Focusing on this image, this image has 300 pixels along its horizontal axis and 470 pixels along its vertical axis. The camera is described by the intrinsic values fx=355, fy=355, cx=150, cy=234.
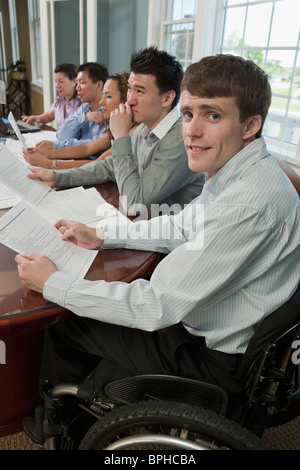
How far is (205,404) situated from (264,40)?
2.27 m

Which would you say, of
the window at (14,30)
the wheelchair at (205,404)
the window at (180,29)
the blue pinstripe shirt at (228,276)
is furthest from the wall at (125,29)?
the window at (14,30)

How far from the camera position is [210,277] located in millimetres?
747

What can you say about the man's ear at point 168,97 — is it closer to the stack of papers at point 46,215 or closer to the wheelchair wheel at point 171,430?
the stack of papers at point 46,215

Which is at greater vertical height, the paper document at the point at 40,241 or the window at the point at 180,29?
the window at the point at 180,29

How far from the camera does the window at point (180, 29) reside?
2746 millimetres

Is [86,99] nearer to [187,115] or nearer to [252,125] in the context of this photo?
[187,115]

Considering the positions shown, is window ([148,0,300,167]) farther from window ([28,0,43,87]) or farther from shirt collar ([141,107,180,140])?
window ([28,0,43,87])

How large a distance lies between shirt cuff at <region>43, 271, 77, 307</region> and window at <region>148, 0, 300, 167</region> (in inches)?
67.4

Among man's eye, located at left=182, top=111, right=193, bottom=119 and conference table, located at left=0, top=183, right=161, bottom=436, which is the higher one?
man's eye, located at left=182, top=111, right=193, bottom=119

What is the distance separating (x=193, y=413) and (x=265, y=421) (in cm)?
29

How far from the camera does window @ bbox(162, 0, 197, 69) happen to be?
275 centimetres

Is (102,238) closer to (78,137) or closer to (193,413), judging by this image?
(193,413)

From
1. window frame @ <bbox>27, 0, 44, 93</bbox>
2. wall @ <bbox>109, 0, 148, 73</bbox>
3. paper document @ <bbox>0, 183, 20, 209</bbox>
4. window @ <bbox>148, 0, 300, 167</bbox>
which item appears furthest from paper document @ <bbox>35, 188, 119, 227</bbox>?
window frame @ <bbox>27, 0, 44, 93</bbox>

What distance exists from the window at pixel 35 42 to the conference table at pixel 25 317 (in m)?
5.82
